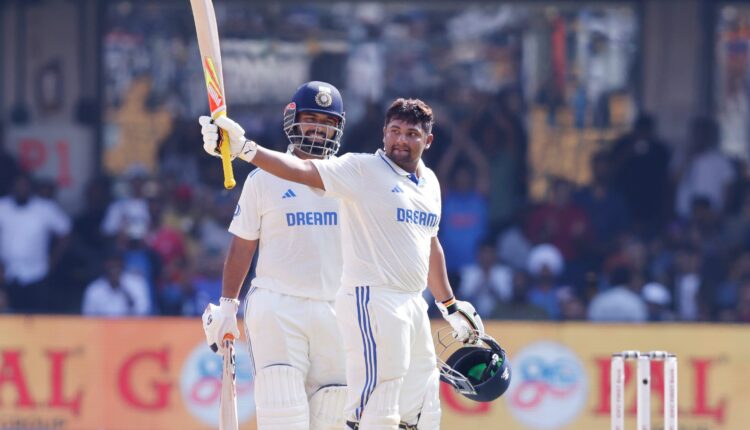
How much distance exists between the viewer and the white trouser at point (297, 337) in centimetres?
767

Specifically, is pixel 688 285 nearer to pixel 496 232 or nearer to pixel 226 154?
pixel 496 232

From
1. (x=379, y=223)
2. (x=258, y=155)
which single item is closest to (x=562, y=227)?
(x=379, y=223)

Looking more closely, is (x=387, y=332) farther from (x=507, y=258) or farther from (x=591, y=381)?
(x=507, y=258)

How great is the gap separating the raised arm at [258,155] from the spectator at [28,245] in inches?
286

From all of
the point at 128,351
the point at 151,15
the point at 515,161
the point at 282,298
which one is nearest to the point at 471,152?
the point at 515,161

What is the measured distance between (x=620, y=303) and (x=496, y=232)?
1586 millimetres

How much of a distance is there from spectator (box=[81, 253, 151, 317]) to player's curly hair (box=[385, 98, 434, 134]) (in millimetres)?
6103

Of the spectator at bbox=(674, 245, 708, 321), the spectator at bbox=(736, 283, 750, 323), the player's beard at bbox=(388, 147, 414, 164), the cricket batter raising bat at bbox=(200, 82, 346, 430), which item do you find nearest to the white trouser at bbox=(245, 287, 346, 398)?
the cricket batter raising bat at bbox=(200, 82, 346, 430)

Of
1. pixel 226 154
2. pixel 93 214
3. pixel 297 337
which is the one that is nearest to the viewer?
pixel 226 154

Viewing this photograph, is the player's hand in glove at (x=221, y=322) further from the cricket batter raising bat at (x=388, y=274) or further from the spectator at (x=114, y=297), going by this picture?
the spectator at (x=114, y=297)

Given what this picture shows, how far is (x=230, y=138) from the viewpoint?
6527 millimetres

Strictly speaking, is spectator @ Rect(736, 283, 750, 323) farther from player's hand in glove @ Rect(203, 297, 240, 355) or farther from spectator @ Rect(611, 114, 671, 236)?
player's hand in glove @ Rect(203, 297, 240, 355)

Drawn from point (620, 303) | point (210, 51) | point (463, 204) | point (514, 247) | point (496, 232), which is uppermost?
point (463, 204)

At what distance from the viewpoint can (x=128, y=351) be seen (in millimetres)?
11094
